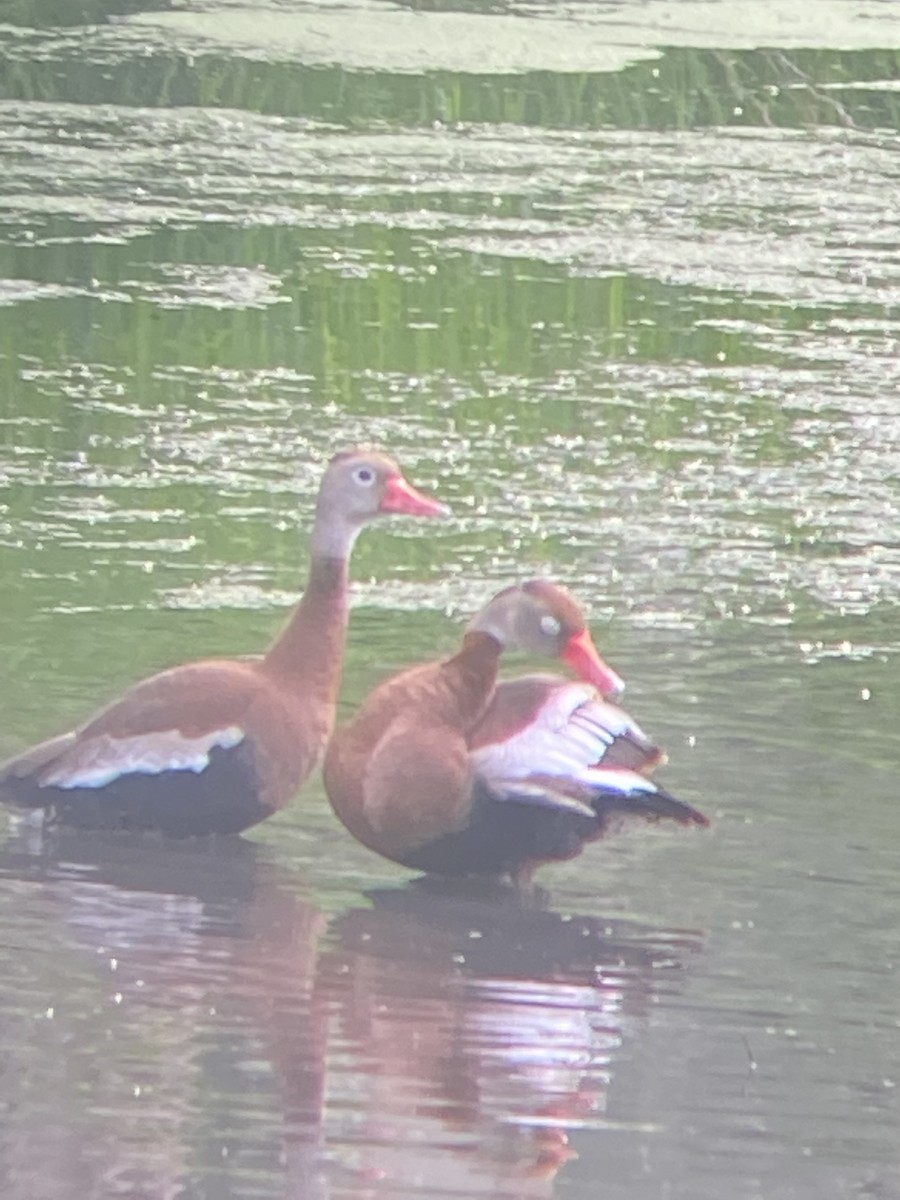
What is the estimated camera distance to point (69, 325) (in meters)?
9.57

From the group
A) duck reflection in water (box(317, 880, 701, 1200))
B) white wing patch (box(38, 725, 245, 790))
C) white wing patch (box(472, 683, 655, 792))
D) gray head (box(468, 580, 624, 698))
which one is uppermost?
gray head (box(468, 580, 624, 698))

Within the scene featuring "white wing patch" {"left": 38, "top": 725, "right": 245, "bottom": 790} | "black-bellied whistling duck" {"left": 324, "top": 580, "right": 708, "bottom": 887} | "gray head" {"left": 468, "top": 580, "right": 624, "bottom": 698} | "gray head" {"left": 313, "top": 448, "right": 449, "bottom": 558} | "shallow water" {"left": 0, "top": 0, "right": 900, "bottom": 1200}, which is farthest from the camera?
"gray head" {"left": 313, "top": 448, "right": 449, "bottom": 558}

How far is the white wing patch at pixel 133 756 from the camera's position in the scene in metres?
5.58

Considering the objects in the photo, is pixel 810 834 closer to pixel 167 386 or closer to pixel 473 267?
pixel 167 386

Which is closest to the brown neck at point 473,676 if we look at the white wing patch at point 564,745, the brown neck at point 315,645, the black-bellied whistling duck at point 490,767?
the black-bellied whistling duck at point 490,767

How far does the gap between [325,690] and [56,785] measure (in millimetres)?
521

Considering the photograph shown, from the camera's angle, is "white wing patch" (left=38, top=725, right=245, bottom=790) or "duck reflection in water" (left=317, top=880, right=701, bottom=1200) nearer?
"duck reflection in water" (left=317, top=880, right=701, bottom=1200)

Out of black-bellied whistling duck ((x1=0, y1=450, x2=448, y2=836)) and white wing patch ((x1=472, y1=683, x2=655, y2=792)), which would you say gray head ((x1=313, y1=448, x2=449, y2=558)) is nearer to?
black-bellied whistling duck ((x1=0, y1=450, x2=448, y2=836))

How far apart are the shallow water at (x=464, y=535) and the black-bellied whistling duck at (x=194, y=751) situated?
0.28ft

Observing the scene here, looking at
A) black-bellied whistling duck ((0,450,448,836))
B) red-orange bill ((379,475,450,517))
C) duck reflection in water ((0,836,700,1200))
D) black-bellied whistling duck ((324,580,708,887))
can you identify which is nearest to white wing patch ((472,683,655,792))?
black-bellied whistling duck ((324,580,708,887))

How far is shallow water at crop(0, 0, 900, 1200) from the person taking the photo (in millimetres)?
4379

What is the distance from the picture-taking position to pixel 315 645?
5.80 m

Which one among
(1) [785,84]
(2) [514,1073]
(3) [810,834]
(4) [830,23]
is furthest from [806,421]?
(4) [830,23]

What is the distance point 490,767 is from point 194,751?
52cm
